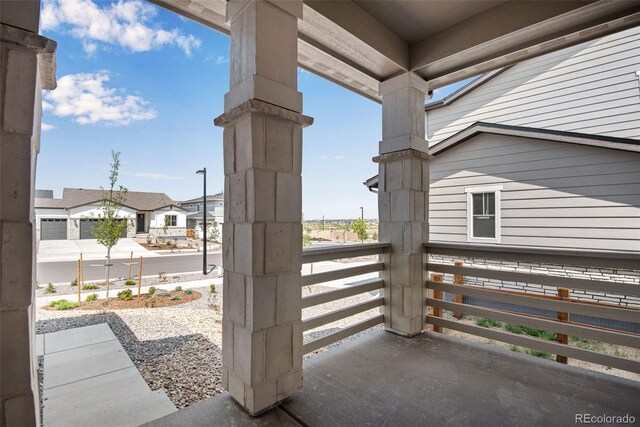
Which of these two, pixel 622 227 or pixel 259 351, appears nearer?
pixel 259 351

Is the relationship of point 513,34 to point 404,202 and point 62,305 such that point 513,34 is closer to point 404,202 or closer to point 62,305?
point 404,202

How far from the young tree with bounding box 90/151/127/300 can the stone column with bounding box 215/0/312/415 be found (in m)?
4.65

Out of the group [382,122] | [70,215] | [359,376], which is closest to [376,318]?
[359,376]

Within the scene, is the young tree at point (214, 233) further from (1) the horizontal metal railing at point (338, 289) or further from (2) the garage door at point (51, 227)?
(1) the horizontal metal railing at point (338, 289)

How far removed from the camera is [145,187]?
12.1ft

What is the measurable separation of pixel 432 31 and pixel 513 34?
24.9 inches

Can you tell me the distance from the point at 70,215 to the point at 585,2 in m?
7.12

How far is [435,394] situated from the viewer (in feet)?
5.55

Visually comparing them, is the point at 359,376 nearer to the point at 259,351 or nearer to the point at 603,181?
the point at 259,351

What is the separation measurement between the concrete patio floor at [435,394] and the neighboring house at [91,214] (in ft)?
11.7

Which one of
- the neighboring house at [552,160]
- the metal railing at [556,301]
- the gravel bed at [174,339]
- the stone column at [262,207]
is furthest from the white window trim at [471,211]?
the stone column at [262,207]

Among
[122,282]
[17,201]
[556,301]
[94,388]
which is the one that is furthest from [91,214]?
[556,301]

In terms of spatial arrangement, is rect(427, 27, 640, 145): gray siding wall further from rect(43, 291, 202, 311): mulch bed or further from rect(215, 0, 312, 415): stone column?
rect(43, 291, 202, 311): mulch bed

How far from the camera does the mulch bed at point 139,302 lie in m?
4.42
